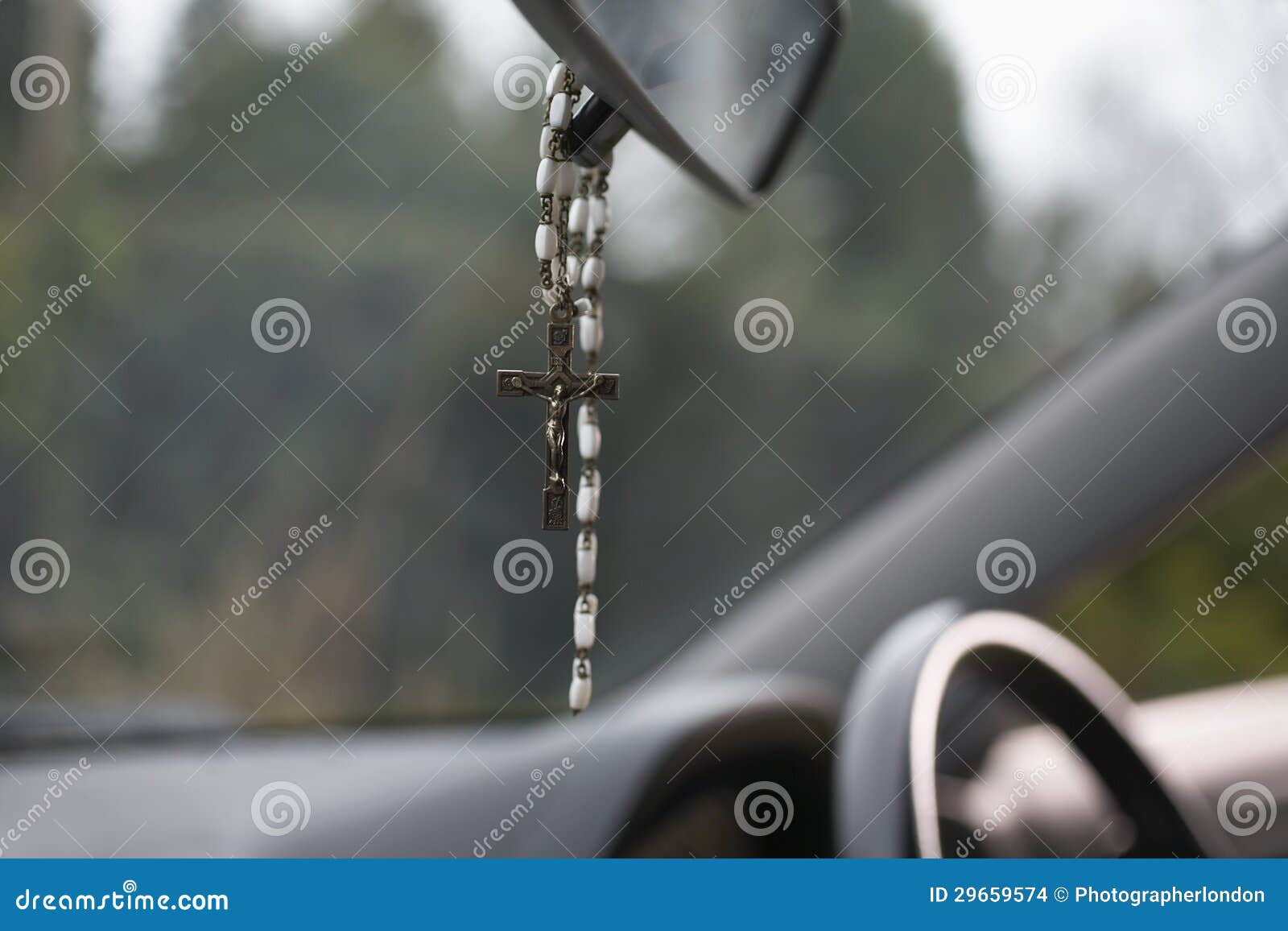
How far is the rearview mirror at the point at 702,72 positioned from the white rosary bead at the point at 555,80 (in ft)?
0.08

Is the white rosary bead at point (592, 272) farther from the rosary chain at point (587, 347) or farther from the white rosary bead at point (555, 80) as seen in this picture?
the white rosary bead at point (555, 80)

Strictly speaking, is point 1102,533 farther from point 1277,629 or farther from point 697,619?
point 1277,629

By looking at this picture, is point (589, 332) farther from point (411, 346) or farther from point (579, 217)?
point (411, 346)

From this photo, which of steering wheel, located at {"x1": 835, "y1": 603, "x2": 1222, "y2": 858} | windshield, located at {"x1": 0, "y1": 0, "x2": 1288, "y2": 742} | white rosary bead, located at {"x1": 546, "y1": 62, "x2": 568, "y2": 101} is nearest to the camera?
steering wheel, located at {"x1": 835, "y1": 603, "x2": 1222, "y2": 858}

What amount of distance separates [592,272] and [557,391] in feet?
0.33

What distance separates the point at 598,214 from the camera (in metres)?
0.73

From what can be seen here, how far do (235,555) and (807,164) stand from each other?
193 centimetres

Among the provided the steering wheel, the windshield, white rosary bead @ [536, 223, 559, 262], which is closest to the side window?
the windshield

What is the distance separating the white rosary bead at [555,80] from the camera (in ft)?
2.11

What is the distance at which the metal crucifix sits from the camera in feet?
2.41

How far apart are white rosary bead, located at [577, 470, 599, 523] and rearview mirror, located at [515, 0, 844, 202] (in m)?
0.23

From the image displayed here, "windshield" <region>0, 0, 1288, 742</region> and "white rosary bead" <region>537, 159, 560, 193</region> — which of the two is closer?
"white rosary bead" <region>537, 159, 560, 193</region>

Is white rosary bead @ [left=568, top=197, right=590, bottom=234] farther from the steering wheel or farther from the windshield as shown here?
the windshield

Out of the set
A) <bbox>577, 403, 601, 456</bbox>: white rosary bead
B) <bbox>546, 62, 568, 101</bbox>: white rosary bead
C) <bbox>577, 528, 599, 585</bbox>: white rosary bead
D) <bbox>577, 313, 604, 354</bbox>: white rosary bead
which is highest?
<bbox>546, 62, 568, 101</bbox>: white rosary bead
